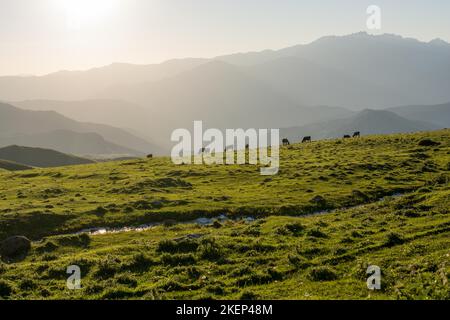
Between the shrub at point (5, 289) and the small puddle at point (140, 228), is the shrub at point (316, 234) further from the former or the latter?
the shrub at point (5, 289)

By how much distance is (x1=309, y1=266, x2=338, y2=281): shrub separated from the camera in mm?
19719

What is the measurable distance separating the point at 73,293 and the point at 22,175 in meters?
65.9

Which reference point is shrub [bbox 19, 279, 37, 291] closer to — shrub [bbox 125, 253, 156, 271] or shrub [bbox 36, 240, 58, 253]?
shrub [bbox 125, 253, 156, 271]

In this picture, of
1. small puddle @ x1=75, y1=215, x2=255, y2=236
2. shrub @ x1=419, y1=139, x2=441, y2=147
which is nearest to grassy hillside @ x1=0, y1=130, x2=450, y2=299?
small puddle @ x1=75, y1=215, x2=255, y2=236

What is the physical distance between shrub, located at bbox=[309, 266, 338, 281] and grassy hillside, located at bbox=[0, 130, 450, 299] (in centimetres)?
5

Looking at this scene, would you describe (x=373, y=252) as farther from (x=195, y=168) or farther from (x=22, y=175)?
(x=22, y=175)

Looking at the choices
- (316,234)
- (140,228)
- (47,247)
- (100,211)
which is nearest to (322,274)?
(316,234)

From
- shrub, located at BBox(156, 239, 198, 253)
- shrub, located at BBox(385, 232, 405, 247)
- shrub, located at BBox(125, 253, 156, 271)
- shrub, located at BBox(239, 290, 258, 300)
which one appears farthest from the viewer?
shrub, located at BBox(156, 239, 198, 253)

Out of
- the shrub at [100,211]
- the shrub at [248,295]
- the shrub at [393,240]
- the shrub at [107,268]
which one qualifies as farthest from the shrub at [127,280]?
the shrub at [100,211]

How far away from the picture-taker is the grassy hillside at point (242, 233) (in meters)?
19.8

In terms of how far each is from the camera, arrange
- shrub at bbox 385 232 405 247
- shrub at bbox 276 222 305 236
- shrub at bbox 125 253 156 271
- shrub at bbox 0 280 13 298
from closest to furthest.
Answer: shrub at bbox 0 280 13 298 < shrub at bbox 385 232 405 247 < shrub at bbox 125 253 156 271 < shrub at bbox 276 222 305 236

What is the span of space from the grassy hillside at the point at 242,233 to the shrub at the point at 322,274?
0.05 metres

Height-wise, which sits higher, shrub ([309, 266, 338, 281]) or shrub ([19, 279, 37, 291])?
shrub ([309, 266, 338, 281])
